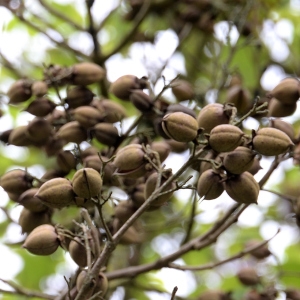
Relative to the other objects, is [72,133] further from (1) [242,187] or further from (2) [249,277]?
(2) [249,277]


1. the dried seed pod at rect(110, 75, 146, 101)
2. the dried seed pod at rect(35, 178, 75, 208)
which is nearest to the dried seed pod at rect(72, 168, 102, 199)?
the dried seed pod at rect(35, 178, 75, 208)

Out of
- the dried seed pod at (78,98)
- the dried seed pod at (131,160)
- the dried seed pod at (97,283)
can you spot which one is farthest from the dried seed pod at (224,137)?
the dried seed pod at (78,98)

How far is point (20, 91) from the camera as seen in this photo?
1218 millimetres

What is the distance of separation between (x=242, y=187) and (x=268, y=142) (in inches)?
3.0

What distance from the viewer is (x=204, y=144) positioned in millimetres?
923

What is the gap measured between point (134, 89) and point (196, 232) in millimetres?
867

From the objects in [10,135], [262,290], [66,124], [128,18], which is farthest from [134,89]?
[128,18]

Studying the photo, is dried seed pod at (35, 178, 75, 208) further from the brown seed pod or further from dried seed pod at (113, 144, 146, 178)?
the brown seed pod

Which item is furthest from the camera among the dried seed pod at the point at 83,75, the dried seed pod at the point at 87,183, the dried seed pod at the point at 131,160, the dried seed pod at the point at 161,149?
the dried seed pod at the point at 83,75

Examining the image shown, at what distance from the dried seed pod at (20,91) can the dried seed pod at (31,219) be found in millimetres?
265

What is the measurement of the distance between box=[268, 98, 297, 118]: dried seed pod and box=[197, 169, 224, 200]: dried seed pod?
268 mm

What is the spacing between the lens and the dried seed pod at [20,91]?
4.00ft

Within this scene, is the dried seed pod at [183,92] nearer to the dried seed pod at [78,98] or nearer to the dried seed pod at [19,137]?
the dried seed pod at [78,98]

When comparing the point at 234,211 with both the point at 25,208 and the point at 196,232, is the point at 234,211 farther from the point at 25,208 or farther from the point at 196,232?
the point at 196,232
